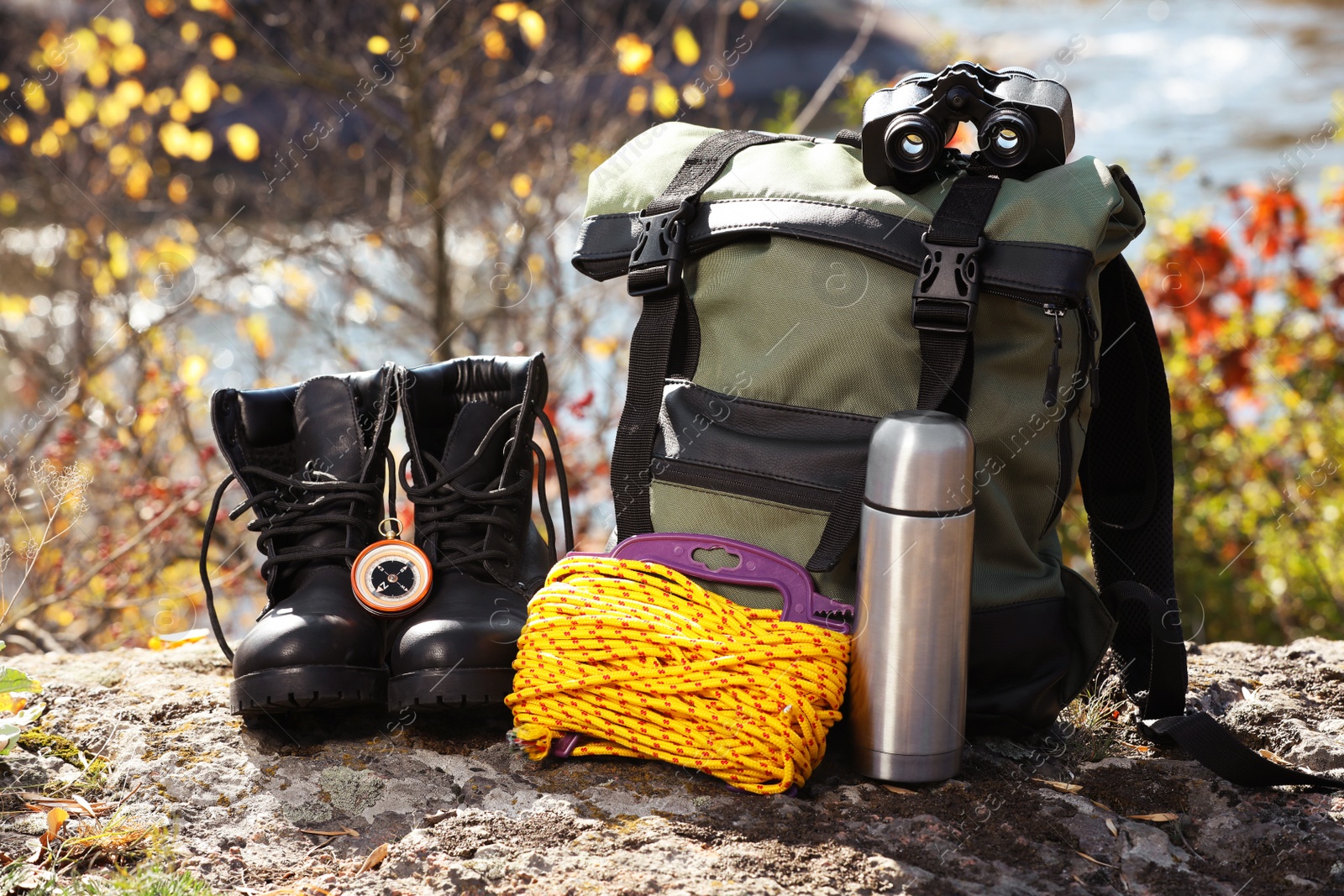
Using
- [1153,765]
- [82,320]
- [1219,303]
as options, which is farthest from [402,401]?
[1219,303]

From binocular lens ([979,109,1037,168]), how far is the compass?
1.23 meters

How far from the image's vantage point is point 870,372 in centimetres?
194

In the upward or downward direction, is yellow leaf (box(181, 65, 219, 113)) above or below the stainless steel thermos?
above

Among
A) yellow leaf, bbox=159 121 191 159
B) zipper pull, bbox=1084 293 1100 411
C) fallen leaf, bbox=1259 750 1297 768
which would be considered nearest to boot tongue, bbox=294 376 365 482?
zipper pull, bbox=1084 293 1100 411

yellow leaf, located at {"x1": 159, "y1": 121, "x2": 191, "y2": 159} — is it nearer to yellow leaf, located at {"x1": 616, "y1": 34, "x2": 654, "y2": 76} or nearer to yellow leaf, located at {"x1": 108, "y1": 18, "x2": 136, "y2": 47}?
yellow leaf, located at {"x1": 108, "y1": 18, "x2": 136, "y2": 47}

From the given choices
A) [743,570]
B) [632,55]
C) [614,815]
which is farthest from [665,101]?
[614,815]

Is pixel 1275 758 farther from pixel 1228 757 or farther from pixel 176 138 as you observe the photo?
pixel 176 138

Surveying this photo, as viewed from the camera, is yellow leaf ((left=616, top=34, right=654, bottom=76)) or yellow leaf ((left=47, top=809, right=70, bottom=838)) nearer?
yellow leaf ((left=47, top=809, right=70, bottom=838))

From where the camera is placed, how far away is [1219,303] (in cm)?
412

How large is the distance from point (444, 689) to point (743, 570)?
0.54 m

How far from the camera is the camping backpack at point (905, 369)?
1.85 m

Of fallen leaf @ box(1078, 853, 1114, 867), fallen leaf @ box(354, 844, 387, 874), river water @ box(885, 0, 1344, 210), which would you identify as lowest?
fallen leaf @ box(354, 844, 387, 874)

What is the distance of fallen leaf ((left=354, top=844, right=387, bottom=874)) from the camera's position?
1.65 m

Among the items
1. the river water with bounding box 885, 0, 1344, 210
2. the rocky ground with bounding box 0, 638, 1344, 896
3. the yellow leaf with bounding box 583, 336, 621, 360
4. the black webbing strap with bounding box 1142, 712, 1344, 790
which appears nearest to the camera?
the rocky ground with bounding box 0, 638, 1344, 896
